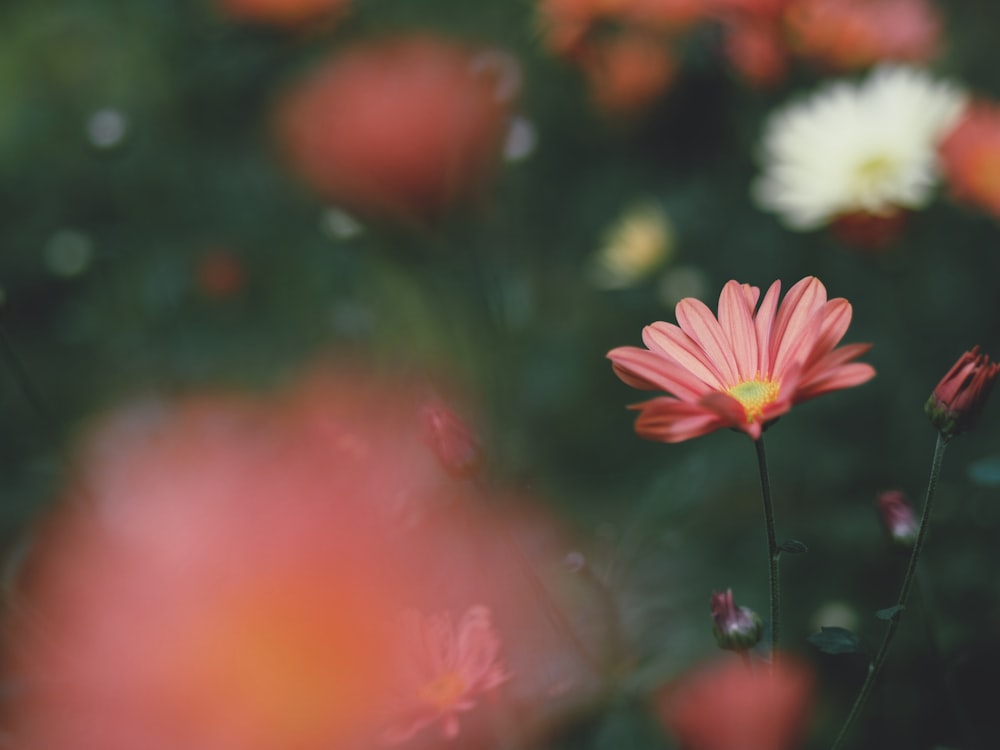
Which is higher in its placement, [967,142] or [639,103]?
[639,103]

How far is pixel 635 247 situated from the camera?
4.92ft

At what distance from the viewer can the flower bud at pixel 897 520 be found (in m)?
0.60

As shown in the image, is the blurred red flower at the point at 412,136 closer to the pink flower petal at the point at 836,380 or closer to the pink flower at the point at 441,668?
the pink flower at the point at 441,668

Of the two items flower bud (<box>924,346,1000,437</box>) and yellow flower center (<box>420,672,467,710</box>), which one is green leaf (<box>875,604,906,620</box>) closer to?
flower bud (<box>924,346,1000,437</box>)

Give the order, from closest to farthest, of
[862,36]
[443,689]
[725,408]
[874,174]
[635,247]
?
[725,408]
[443,689]
[874,174]
[862,36]
[635,247]

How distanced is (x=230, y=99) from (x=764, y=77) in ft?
3.58

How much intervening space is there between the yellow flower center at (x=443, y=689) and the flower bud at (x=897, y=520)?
283 mm

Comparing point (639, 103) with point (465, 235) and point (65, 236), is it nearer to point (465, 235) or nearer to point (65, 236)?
point (465, 235)

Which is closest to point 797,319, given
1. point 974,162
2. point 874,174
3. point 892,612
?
point 892,612

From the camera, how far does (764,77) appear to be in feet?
4.33

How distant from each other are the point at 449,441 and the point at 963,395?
0.29 meters

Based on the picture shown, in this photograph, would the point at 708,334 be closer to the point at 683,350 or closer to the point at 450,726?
the point at 683,350

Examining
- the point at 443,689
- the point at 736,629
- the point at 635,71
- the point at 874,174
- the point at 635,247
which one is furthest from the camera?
the point at 635,71

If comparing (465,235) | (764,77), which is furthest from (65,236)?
(764,77)
